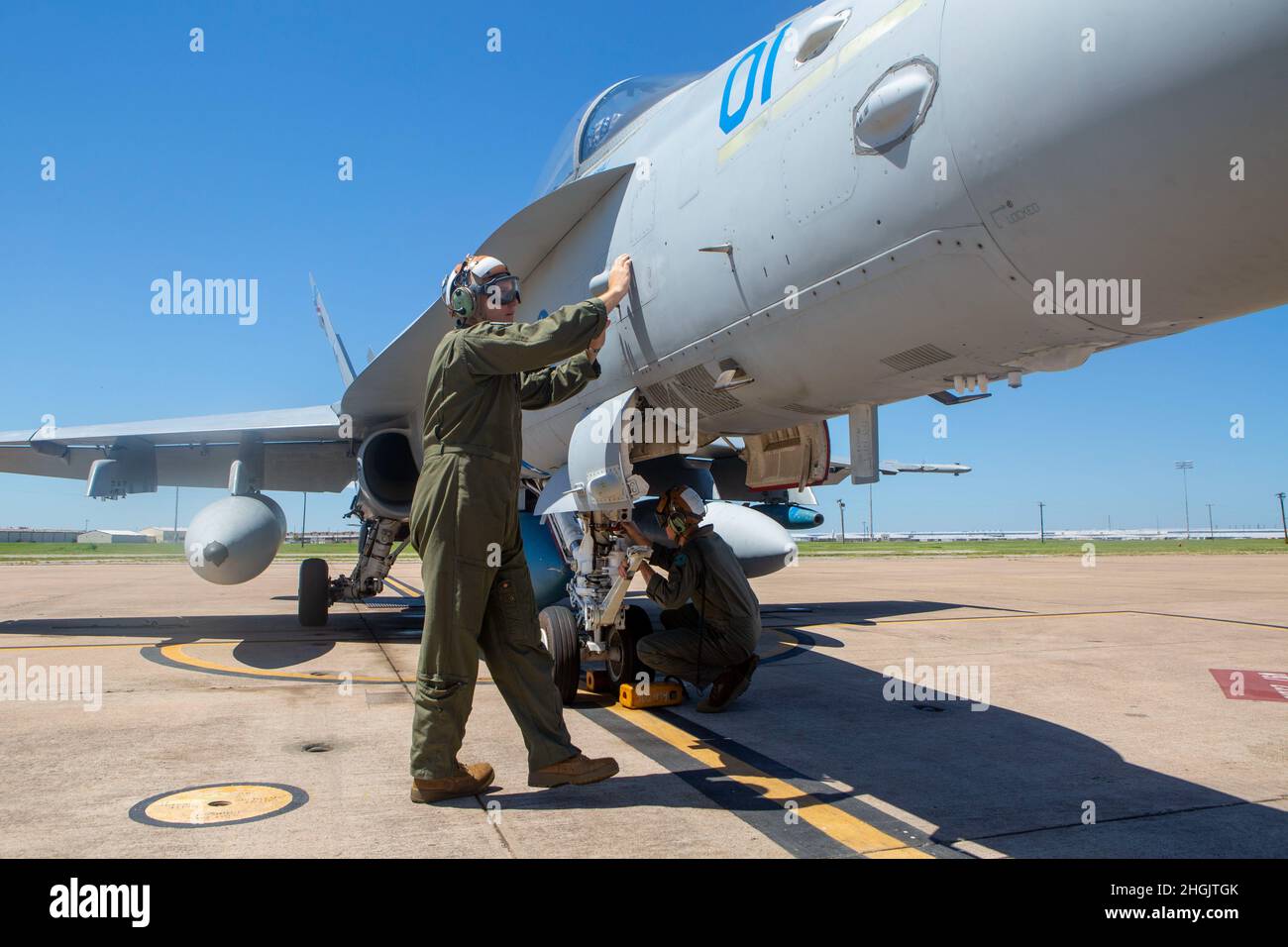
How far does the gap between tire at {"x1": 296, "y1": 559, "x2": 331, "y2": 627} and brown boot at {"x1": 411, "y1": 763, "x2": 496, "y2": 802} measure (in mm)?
8336

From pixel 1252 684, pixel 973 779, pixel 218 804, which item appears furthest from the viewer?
pixel 1252 684

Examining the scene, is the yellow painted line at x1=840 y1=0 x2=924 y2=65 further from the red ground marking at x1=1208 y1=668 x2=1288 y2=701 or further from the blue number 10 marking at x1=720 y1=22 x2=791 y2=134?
the red ground marking at x1=1208 y1=668 x2=1288 y2=701

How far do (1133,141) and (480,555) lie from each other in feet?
9.02

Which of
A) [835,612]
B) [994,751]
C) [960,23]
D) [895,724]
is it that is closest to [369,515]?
[835,612]

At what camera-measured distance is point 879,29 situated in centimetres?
300

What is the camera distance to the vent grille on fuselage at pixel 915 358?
3211mm

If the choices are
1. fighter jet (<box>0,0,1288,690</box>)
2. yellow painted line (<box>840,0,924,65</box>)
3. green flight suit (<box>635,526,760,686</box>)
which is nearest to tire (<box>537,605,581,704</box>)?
fighter jet (<box>0,0,1288,690</box>)

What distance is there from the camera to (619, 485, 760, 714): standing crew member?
5.69 m

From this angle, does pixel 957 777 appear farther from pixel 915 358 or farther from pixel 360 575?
pixel 360 575

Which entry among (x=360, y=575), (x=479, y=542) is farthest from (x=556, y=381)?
(x=360, y=575)

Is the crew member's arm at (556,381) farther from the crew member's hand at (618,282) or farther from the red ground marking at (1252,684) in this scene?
the red ground marking at (1252,684)

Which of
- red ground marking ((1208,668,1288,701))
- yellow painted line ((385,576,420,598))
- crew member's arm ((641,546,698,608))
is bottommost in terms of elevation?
yellow painted line ((385,576,420,598))
